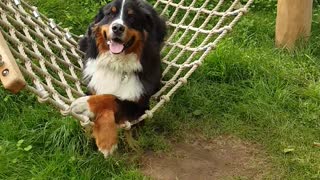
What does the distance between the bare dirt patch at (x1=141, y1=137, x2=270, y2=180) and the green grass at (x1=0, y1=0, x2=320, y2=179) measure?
74mm

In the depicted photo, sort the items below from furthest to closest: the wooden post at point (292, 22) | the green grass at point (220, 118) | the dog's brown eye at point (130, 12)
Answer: the wooden post at point (292, 22) < the dog's brown eye at point (130, 12) < the green grass at point (220, 118)

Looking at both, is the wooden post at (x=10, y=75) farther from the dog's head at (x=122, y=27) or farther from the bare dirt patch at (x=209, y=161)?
the bare dirt patch at (x=209, y=161)

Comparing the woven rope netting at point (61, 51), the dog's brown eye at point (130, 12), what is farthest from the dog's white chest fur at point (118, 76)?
the dog's brown eye at point (130, 12)

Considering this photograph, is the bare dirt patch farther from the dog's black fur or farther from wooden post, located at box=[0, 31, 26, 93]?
wooden post, located at box=[0, 31, 26, 93]

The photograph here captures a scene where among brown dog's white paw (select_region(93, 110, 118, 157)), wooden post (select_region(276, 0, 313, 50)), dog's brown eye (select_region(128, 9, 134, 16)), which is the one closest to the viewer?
brown dog's white paw (select_region(93, 110, 118, 157))

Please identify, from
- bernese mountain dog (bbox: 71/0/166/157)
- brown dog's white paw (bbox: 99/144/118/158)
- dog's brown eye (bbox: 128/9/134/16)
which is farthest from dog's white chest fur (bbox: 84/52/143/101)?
brown dog's white paw (bbox: 99/144/118/158)

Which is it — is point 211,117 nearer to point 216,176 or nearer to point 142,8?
point 216,176

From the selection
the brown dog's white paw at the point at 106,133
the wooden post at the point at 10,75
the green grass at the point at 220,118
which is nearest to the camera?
the wooden post at the point at 10,75

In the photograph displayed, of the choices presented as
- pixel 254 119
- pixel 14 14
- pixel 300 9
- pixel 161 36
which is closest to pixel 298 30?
pixel 300 9

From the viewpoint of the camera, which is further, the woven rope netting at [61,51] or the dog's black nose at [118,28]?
the woven rope netting at [61,51]

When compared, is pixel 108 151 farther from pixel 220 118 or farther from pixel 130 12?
pixel 220 118

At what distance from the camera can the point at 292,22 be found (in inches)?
179

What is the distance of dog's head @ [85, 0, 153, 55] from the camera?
3225mm

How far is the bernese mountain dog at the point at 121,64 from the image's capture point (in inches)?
125
